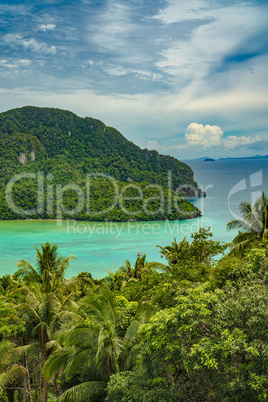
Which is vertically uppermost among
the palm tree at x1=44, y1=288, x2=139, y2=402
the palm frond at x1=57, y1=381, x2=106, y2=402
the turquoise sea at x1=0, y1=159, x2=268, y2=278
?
the palm tree at x1=44, y1=288, x2=139, y2=402

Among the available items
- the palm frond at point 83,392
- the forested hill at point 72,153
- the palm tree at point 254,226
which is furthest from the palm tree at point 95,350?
the forested hill at point 72,153

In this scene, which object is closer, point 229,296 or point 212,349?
point 212,349

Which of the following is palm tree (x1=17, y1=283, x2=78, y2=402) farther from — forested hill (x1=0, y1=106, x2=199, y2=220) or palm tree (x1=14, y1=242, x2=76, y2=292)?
forested hill (x1=0, y1=106, x2=199, y2=220)

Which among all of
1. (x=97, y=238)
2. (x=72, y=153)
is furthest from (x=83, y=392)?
(x=72, y=153)

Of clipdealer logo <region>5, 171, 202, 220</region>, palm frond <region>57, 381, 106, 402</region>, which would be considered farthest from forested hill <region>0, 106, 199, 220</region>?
palm frond <region>57, 381, 106, 402</region>

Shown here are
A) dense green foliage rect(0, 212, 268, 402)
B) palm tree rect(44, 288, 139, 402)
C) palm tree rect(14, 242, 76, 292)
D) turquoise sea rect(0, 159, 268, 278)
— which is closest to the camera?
dense green foliage rect(0, 212, 268, 402)

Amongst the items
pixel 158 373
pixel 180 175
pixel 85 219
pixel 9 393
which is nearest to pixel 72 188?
pixel 85 219

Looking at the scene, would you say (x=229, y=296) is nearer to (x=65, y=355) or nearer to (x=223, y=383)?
(x=223, y=383)

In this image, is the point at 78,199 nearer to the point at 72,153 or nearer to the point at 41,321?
the point at 72,153
